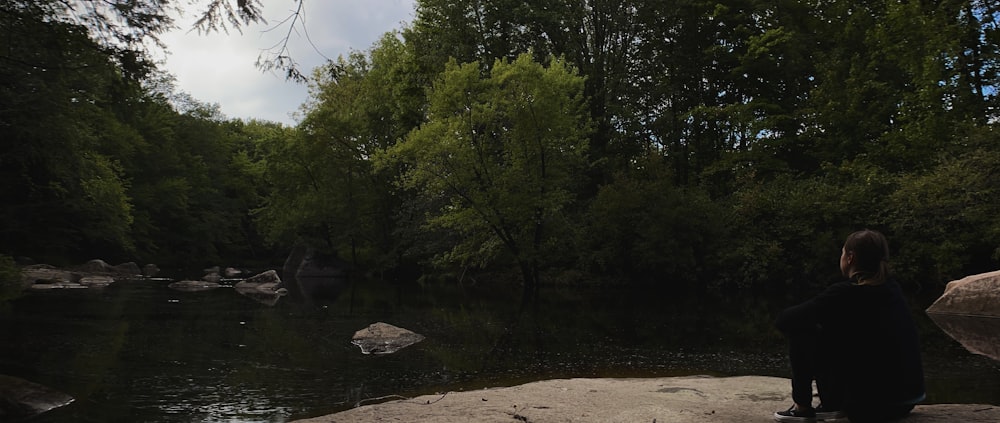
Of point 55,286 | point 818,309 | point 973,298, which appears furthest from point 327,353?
point 55,286

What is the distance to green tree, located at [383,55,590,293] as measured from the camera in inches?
1171

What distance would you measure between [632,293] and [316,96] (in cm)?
2661

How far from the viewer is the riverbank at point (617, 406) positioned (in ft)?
17.7

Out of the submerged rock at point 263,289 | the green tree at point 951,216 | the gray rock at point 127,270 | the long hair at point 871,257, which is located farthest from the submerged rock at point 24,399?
the gray rock at point 127,270

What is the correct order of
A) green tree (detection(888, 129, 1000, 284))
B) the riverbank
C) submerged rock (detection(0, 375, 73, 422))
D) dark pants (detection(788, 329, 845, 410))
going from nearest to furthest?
dark pants (detection(788, 329, 845, 410)) → the riverbank → submerged rock (detection(0, 375, 73, 422)) → green tree (detection(888, 129, 1000, 284))

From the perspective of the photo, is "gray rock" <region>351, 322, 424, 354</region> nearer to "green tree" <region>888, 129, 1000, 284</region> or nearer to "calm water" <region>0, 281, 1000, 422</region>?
"calm water" <region>0, 281, 1000, 422</region>

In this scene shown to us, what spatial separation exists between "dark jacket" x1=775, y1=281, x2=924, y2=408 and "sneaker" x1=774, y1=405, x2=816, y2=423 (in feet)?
1.07

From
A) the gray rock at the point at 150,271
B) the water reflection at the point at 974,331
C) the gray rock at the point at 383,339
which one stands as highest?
the gray rock at the point at 150,271

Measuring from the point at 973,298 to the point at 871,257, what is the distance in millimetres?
16325

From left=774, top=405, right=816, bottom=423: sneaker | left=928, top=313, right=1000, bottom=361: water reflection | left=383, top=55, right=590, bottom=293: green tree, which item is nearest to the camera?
left=774, top=405, right=816, bottom=423: sneaker

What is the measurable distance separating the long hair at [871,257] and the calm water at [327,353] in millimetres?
4852

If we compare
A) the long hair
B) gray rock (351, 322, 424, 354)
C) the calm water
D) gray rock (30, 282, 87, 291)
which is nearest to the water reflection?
the calm water

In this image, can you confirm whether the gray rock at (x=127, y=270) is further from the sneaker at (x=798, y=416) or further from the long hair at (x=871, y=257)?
the long hair at (x=871, y=257)

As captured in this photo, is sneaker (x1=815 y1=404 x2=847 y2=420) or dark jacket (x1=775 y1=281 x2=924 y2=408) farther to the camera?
sneaker (x1=815 y1=404 x2=847 y2=420)
